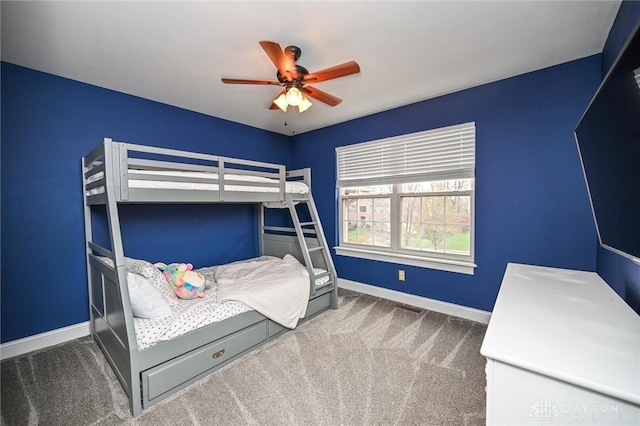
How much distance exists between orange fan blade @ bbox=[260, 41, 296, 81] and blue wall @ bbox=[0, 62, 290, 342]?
190cm

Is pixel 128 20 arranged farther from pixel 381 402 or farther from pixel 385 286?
pixel 385 286

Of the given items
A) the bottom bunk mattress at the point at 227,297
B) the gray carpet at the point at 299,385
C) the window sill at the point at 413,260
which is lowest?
the gray carpet at the point at 299,385

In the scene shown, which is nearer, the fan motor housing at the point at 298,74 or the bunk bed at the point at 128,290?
the bunk bed at the point at 128,290

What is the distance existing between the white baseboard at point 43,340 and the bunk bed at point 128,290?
123 mm

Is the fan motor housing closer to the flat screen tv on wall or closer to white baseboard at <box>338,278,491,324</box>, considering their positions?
the flat screen tv on wall

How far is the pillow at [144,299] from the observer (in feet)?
5.82

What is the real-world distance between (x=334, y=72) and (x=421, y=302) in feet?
8.43

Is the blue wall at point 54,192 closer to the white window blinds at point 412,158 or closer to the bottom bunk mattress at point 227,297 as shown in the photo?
the bottom bunk mattress at point 227,297

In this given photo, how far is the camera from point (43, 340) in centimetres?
223

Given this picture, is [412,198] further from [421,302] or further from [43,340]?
[43,340]

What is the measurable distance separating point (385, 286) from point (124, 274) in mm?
2688

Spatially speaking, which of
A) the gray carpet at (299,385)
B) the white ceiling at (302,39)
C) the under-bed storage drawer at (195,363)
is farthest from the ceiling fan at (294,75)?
the gray carpet at (299,385)

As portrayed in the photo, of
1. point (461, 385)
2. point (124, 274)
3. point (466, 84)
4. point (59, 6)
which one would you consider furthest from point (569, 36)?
point (124, 274)

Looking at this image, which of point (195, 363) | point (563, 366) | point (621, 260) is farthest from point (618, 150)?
point (195, 363)
